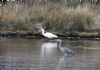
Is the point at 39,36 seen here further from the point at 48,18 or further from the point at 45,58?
the point at 45,58

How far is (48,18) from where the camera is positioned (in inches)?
1075

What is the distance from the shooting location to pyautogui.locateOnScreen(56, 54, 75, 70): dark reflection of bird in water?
13106 mm

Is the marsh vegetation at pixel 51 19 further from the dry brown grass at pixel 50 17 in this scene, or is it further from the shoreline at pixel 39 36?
the shoreline at pixel 39 36

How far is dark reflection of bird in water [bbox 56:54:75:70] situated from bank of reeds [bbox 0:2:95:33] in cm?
1013

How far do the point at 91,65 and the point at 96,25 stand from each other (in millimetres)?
13961

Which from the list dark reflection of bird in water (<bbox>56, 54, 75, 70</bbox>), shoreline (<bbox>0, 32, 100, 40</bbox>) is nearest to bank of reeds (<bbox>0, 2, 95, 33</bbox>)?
shoreline (<bbox>0, 32, 100, 40</bbox>)

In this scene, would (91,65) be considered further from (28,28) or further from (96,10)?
(96,10)

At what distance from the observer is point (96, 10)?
3147 centimetres

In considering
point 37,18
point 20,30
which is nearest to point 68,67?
point 20,30

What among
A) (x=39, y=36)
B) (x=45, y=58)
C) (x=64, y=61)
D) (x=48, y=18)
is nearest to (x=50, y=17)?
(x=48, y=18)

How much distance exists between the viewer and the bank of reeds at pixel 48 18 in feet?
86.7

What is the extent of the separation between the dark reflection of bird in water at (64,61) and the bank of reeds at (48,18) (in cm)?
1013

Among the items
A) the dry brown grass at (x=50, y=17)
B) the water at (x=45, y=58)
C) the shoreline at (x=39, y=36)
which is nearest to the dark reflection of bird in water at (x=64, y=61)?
the water at (x=45, y=58)

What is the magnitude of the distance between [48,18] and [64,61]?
12.9 meters
